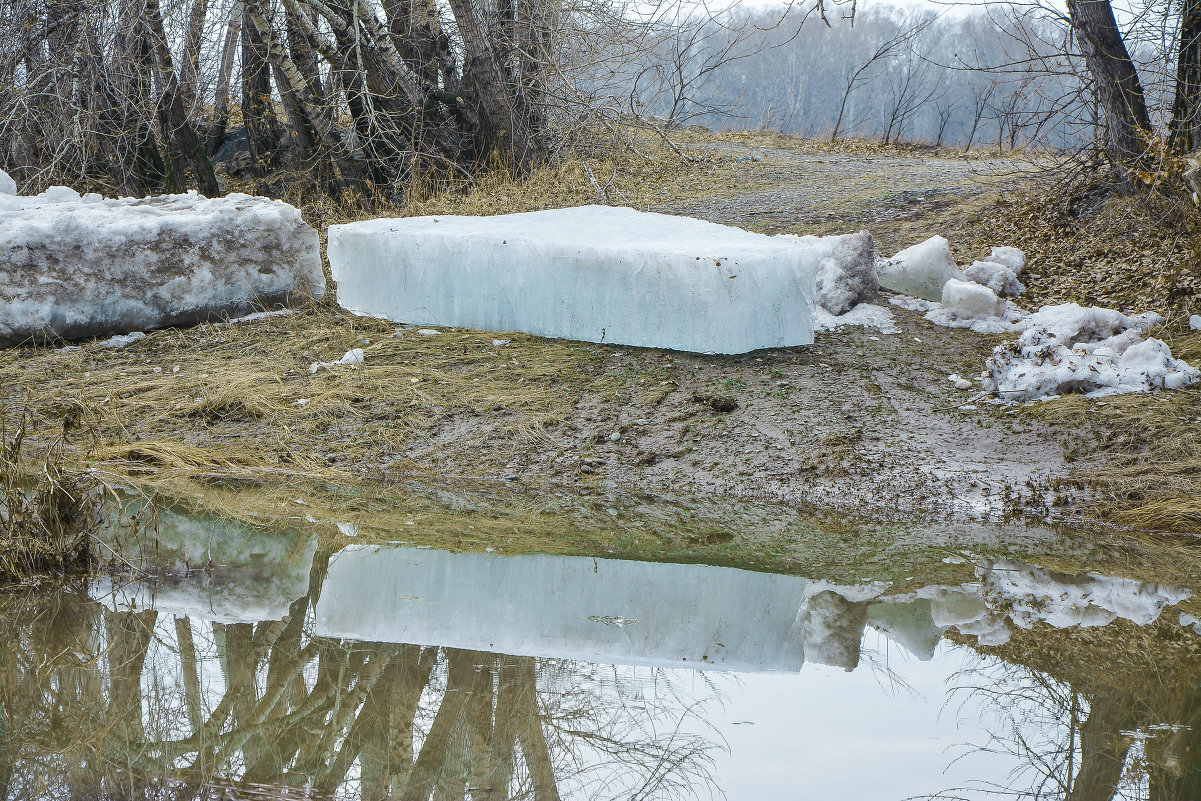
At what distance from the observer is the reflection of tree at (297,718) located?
8.19 ft

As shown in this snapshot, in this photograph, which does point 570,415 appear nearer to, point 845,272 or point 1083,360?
point 845,272

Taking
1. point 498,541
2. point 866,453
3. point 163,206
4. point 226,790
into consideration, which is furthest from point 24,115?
point 226,790

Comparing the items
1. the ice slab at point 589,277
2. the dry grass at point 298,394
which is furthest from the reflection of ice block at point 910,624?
the ice slab at point 589,277

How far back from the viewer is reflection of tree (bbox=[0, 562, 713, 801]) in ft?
8.19

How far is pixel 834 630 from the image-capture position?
368 cm

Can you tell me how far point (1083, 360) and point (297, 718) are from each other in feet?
16.8

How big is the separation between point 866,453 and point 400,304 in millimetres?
3617

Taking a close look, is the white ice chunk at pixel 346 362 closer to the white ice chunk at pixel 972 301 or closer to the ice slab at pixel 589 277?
the ice slab at pixel 589 277

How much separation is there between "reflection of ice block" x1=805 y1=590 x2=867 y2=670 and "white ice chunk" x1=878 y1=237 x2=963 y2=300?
13.3ft

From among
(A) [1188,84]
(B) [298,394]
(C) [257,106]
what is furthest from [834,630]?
(C) [257,106]

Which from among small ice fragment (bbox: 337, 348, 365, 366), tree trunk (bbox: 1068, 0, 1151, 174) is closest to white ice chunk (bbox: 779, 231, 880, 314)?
tree trunk (bbox: 1068, 0, 1151, 174)

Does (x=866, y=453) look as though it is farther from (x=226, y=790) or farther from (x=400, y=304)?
(x=226, y=790)

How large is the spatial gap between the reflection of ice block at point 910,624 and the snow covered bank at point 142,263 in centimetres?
563

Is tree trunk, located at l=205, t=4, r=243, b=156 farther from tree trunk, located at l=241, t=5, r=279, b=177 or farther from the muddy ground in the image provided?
the muddy ground
